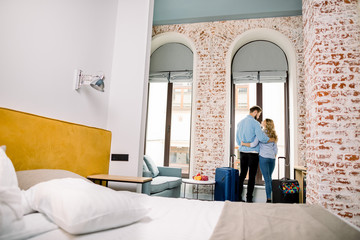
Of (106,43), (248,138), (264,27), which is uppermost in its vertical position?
(264,27)

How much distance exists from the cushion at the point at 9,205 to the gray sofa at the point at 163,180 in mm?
2261

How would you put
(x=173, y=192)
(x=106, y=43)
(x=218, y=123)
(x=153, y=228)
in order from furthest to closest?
(x=218, y=123) → (x=173, y=192) → (x=106, y=43) → (x=153, y=228)

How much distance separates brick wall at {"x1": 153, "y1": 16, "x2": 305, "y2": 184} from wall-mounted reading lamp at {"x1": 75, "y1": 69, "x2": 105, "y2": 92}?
3.12 m

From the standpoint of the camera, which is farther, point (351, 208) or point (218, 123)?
point (218, 123)

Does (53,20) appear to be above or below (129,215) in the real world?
above

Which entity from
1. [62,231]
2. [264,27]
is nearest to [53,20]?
[62,231]

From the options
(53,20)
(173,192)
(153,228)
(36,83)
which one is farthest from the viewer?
(173,192)

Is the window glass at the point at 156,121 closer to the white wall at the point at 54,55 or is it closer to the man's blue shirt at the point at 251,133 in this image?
the man's blue shirt at the point at 251,133

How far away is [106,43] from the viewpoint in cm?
296

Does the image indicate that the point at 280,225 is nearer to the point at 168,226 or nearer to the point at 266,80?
the point at 168,226

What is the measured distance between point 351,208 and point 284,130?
10.3 ft

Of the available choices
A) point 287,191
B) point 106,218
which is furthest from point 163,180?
point 106,218

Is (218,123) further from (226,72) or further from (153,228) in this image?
(153,228)

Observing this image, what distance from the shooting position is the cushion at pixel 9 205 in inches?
36.5
